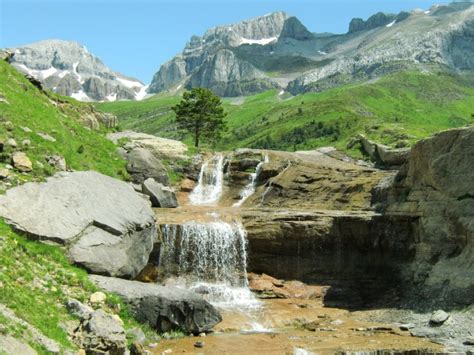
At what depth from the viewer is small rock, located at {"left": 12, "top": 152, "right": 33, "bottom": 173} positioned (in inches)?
1041

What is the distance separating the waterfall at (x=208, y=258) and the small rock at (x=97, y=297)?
10.8 m

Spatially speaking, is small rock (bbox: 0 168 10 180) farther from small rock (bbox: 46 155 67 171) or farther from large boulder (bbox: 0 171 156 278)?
small rock (bbox: 46 155 67 171)

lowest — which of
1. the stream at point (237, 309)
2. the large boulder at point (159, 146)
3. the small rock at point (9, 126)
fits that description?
the stream at point (237, 309)

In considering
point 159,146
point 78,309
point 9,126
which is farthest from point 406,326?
point 159,146

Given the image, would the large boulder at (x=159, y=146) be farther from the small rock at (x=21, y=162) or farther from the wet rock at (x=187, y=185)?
the small rock at (x=21, y=162)

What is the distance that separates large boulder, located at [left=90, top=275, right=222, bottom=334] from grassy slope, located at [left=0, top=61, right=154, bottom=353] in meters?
0.79

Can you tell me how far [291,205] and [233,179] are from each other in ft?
42.3

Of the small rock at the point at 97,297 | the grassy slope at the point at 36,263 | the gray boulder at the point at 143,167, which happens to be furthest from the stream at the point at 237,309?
the gray boulder at the point at 143,167

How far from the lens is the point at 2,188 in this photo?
24141 mm

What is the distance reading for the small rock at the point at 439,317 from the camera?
2639 centimetres

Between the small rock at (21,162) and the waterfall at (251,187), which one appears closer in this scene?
the small rock at (21,162)

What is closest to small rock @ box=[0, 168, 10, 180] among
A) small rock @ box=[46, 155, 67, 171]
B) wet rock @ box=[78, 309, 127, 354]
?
small rock @ box=[46, 155, 67, 171]

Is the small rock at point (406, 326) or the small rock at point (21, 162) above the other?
the small rock at point (21, 162)

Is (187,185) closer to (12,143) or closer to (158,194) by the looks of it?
(158,194)
